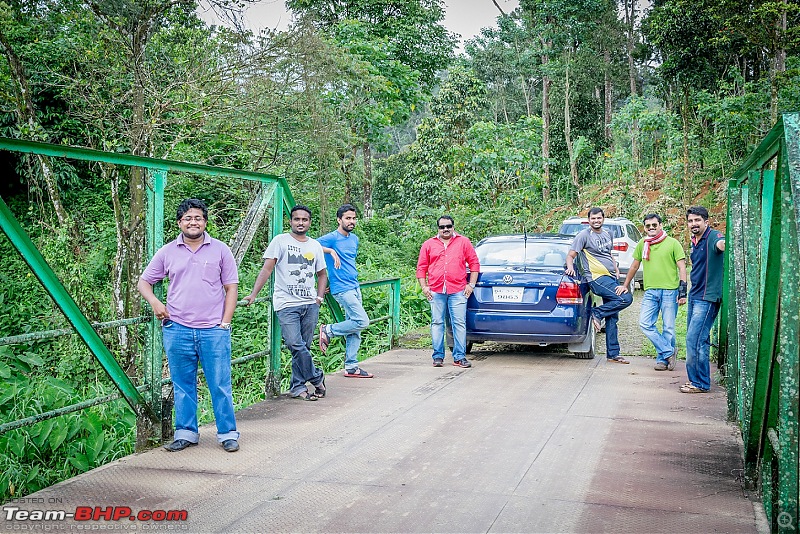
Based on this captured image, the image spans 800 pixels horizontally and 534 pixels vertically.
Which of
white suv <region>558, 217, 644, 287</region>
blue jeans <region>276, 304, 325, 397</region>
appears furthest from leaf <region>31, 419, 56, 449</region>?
white suv <region>558, 217, 644, 287</region>

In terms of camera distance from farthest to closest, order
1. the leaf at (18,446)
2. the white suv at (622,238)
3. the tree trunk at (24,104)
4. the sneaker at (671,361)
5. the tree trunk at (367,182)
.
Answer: the tree trunk at (367,182)
the white suv at (622,238)
the tree trunk at (24,104)
the sneaker at (671,361)
the leaf at (18,446)

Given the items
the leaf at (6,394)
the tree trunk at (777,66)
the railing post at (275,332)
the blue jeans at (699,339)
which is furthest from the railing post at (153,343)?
the tree trunk at (777,66)

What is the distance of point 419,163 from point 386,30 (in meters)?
6.56

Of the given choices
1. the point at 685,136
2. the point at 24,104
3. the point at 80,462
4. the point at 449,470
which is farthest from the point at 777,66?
the point at 80,462

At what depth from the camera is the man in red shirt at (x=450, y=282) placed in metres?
9.02

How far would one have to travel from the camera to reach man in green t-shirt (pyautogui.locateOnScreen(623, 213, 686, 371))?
854 cm

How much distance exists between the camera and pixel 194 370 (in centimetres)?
552

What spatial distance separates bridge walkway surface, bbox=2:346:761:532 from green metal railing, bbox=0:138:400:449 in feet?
1.33

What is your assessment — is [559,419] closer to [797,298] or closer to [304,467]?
[304,467]

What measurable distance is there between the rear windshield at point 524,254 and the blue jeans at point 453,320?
85cm

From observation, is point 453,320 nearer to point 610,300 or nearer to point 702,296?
point 610,300

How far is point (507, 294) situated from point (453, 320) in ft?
2.42

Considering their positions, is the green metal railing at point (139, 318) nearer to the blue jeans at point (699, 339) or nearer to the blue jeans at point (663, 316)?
the blue jeans at point (699, 339)

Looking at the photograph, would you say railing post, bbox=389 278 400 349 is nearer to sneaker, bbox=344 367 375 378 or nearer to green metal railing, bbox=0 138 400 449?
sneaker, bbox=344 367 375 378
